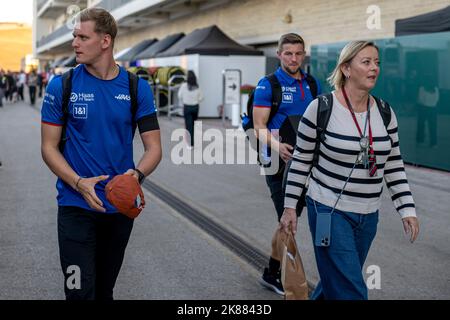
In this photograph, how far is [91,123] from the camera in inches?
137

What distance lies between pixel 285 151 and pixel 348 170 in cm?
137

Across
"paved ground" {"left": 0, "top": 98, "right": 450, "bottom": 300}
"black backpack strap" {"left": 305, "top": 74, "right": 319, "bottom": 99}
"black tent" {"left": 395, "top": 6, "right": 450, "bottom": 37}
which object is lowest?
"paved ground" {"left": 0, "top": 98, "right": 450, "bottom": 300}

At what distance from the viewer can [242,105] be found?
22.3 meters

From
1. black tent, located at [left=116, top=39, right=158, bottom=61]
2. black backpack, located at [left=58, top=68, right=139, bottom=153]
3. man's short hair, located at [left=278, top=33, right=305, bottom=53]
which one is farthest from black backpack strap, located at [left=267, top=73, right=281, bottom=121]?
black tent, located at [left=116, top=39, right=158, bottom=61]

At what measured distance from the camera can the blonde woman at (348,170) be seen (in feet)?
11.8

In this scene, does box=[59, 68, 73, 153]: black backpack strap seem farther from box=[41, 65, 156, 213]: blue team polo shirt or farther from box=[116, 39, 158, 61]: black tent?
box=[116, 39, 158, 61]: black tent

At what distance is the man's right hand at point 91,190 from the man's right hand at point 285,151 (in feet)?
6.26

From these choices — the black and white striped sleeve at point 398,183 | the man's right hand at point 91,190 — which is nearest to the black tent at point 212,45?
the black and white striped sleeve at point 398,183

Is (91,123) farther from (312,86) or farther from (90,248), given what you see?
(312,86)

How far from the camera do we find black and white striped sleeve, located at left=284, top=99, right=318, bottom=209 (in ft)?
12.3

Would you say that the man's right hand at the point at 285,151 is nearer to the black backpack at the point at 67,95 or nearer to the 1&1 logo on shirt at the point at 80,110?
the black backpack at the point at 67,95

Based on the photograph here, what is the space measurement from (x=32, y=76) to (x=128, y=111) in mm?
37825

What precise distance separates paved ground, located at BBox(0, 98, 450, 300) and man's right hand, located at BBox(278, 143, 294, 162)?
1070mm
